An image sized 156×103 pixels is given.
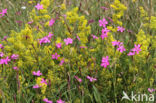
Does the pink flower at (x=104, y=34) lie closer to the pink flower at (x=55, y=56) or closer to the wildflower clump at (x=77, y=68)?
the wildflower clump at (x=77, y=68)

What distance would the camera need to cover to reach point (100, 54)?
6.32 ft

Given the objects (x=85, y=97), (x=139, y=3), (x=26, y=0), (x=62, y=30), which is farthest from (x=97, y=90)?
(x=26, y=0)

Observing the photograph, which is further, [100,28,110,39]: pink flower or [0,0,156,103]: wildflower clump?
[100,28,110,39]: pink flower

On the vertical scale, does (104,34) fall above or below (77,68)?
above

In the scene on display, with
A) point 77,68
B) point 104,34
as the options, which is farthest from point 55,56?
point 104,34

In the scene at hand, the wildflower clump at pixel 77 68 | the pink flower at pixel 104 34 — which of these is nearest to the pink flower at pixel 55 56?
the wildflower clump at pixel 77 68

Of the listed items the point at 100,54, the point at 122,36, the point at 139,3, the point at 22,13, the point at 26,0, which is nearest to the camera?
the point at 100,54

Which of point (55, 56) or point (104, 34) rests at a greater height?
Answer: point (104, 34)

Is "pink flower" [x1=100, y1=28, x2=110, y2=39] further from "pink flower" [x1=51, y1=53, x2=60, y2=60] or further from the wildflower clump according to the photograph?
"pink flower" [x1=51, y1=53, x2=60, y2=60]

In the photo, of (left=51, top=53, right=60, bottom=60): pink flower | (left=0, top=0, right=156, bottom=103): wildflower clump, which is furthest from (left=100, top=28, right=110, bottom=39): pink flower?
(left=51, top=53, right=60, bottom=60): pink flower

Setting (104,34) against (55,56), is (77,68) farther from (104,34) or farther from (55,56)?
(104,34)

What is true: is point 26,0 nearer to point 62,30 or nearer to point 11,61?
point 62,30

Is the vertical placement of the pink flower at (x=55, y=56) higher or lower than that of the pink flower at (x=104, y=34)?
lower

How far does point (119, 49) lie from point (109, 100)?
37cm
